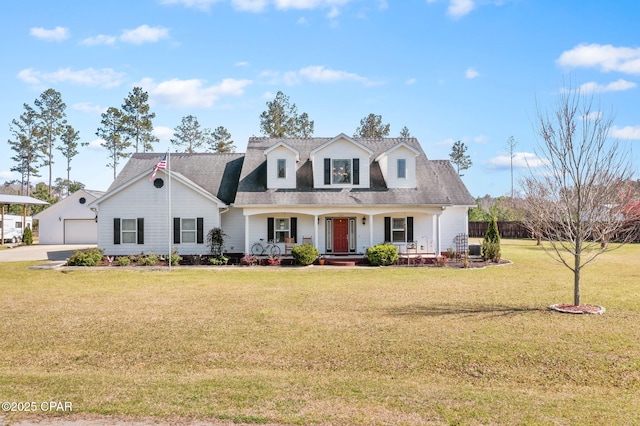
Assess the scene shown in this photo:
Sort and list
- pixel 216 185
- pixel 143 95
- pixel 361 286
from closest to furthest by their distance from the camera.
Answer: pixel 361 286
pixel 216 185
pixel 143 95

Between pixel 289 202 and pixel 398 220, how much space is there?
239 inches

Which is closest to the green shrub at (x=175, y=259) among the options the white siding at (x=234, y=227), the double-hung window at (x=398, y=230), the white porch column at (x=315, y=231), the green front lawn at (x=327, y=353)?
the white siding at (x=234, y=227)

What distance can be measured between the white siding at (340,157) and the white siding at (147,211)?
6.18 metres

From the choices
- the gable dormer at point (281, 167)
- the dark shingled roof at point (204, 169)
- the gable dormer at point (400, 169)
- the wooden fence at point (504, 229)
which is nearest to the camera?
the gable dormer at point (281, 167)

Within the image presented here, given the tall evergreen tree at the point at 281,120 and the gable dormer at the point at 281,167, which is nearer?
the gable dormer at the point at 281,167

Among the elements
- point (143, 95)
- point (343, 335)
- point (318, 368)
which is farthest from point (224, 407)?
point (143, 95)

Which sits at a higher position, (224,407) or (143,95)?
(143,95)

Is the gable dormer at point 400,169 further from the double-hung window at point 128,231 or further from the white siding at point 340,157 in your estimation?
the double-hung window at point 128,231

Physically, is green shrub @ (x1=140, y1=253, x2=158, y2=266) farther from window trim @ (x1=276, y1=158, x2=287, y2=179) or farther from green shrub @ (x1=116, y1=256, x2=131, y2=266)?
window trim @ (x1=276, y1=158, x2=287, y2=179)

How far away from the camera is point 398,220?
1019 inches

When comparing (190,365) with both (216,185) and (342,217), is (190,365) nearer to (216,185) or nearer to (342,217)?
(342,217)

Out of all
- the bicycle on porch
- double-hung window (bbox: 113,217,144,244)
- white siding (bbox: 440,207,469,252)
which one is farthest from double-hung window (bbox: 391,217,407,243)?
double-hung window (bbox: 113,217,144,244)

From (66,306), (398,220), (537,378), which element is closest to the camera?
(537,378)

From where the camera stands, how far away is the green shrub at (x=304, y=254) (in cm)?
2292
